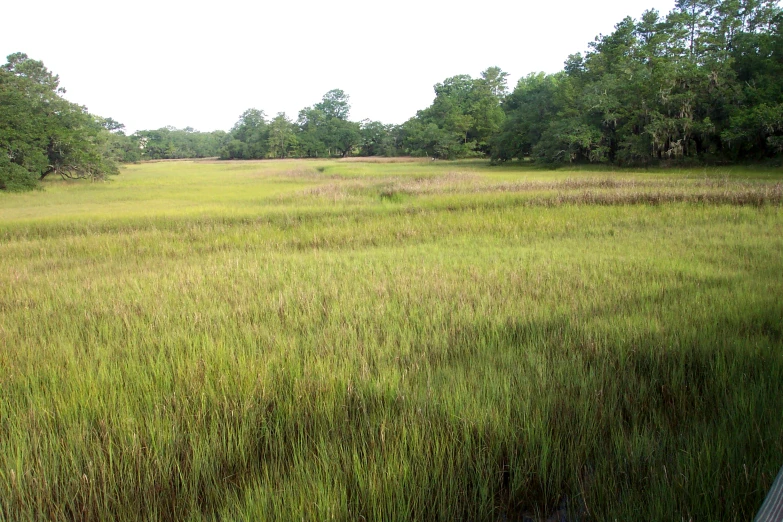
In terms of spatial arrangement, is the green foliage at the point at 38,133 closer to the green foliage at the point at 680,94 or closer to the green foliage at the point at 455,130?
the green foliage at the point at 680,94

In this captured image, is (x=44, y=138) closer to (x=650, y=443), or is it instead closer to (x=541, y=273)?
(x=541, y=273)

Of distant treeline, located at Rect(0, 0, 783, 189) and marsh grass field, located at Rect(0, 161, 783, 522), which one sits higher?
distant treeline, located at Rect(0, 0, 783, 189)

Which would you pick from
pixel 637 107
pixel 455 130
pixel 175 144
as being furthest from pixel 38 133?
pixel 175 144

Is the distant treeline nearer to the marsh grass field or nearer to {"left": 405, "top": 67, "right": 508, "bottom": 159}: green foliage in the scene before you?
{"left": 405, "top": 67, "right": 508, "bottom": 159}: green foliage

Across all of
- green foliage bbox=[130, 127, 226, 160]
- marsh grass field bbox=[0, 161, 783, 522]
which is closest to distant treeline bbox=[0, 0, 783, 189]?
marsh grass field bbox=[0, 161, 783, 522]

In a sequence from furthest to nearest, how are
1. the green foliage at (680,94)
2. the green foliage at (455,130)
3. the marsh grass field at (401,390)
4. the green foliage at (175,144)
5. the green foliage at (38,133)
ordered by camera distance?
the green foliage at (175,144) < the green foliage at (455,130) < the green foliage at (38,133) < the green foliage at (680,94) < the marsh grass field at (401,390)

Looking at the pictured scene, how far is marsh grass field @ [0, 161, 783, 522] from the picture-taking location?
2102 mm

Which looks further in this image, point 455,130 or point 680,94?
point 455,130

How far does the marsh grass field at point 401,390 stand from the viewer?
2102mm

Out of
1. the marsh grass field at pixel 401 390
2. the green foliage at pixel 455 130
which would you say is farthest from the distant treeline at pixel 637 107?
the marsh grass field at pixel 401 390

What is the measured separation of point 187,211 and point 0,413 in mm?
12096

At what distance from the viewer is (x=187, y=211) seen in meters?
14.1

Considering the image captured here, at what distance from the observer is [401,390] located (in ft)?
9.80

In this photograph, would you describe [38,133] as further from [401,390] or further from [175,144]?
[175,144]
